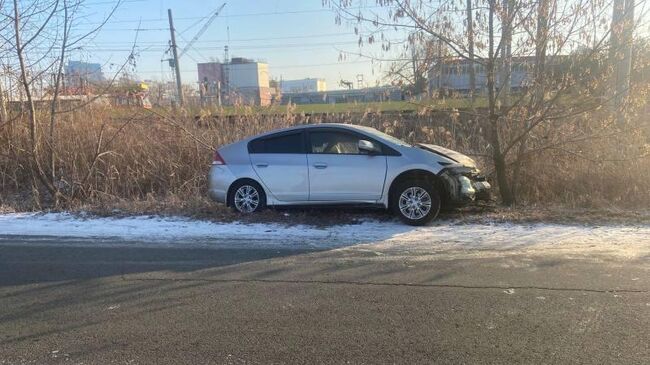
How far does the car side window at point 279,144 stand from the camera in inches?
358

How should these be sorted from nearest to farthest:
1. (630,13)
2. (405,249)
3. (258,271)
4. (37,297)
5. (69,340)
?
1. (69,340)
2. (37,297)
3. (258,271)
4. (405,249)
5. (630,13)

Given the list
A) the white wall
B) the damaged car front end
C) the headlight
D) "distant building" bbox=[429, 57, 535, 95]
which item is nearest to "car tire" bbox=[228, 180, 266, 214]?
the damaged car front end

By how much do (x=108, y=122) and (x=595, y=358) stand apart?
1326 centimetres

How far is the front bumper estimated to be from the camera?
28.1ft

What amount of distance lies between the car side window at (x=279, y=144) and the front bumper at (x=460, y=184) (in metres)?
2.37

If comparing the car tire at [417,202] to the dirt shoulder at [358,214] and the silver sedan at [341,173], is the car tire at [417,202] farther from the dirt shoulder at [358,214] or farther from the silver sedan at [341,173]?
the dirt shoulder at [358,214]

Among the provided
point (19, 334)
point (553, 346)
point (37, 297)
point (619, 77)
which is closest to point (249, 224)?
point (37, 297)

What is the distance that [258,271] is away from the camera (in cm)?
616

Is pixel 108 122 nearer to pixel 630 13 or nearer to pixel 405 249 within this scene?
pixel 405 249

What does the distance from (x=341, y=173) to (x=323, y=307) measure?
13.1ft

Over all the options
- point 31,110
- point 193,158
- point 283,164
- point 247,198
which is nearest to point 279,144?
point 283,164

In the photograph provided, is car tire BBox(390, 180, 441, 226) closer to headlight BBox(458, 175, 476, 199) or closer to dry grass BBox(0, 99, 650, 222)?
headlight BBox(458, 175, 476, 199)

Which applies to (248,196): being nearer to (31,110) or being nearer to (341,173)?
(341,173)

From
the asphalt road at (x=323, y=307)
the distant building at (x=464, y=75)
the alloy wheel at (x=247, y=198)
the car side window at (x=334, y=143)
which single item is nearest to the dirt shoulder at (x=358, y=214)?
the alloy wheel at (x=247, y=198)
